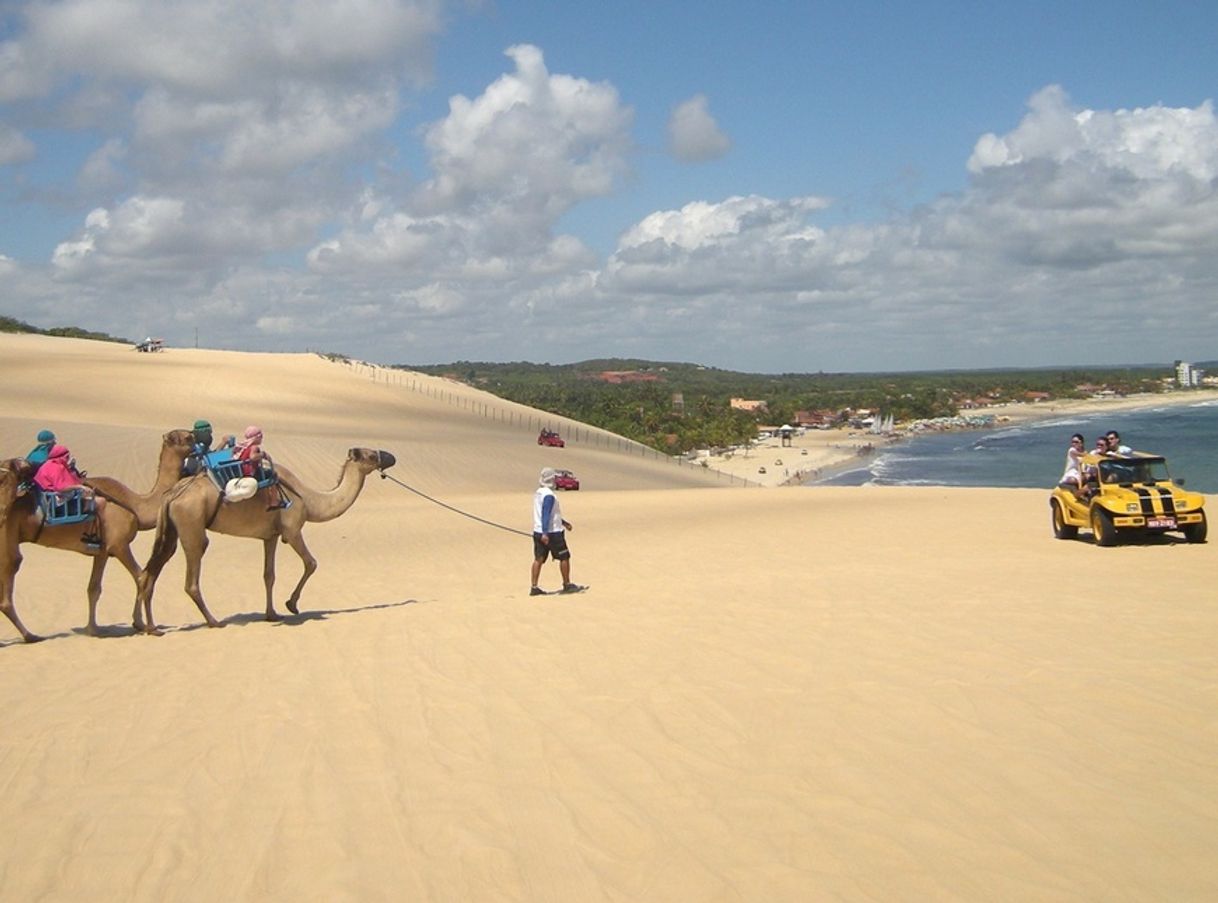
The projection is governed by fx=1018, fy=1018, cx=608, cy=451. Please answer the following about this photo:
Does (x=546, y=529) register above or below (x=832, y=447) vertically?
above

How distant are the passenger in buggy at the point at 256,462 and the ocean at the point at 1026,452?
31.5 meters

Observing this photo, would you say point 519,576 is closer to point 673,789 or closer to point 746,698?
point 746,698

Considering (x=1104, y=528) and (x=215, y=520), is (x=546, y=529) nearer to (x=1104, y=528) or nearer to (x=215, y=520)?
(x=215, y=520)

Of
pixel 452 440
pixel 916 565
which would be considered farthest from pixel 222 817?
pixel 452 440

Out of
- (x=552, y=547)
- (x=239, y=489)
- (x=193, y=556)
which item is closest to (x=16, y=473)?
(x=193, y=556)

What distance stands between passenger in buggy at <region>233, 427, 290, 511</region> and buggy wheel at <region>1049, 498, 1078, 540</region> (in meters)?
14.0

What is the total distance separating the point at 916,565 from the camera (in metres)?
15.4

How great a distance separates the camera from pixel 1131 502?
16.8m

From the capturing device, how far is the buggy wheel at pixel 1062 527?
61.5 ft

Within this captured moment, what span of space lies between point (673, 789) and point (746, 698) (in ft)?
6.15

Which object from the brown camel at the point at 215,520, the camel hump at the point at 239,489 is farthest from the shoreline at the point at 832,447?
the camel hump at the point at 239,489

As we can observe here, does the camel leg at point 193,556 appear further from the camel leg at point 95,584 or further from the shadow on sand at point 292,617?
the camel leg at point 95,584

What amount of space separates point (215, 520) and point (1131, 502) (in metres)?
14.1

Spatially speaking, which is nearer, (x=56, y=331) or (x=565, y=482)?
(x=565, y=482)
